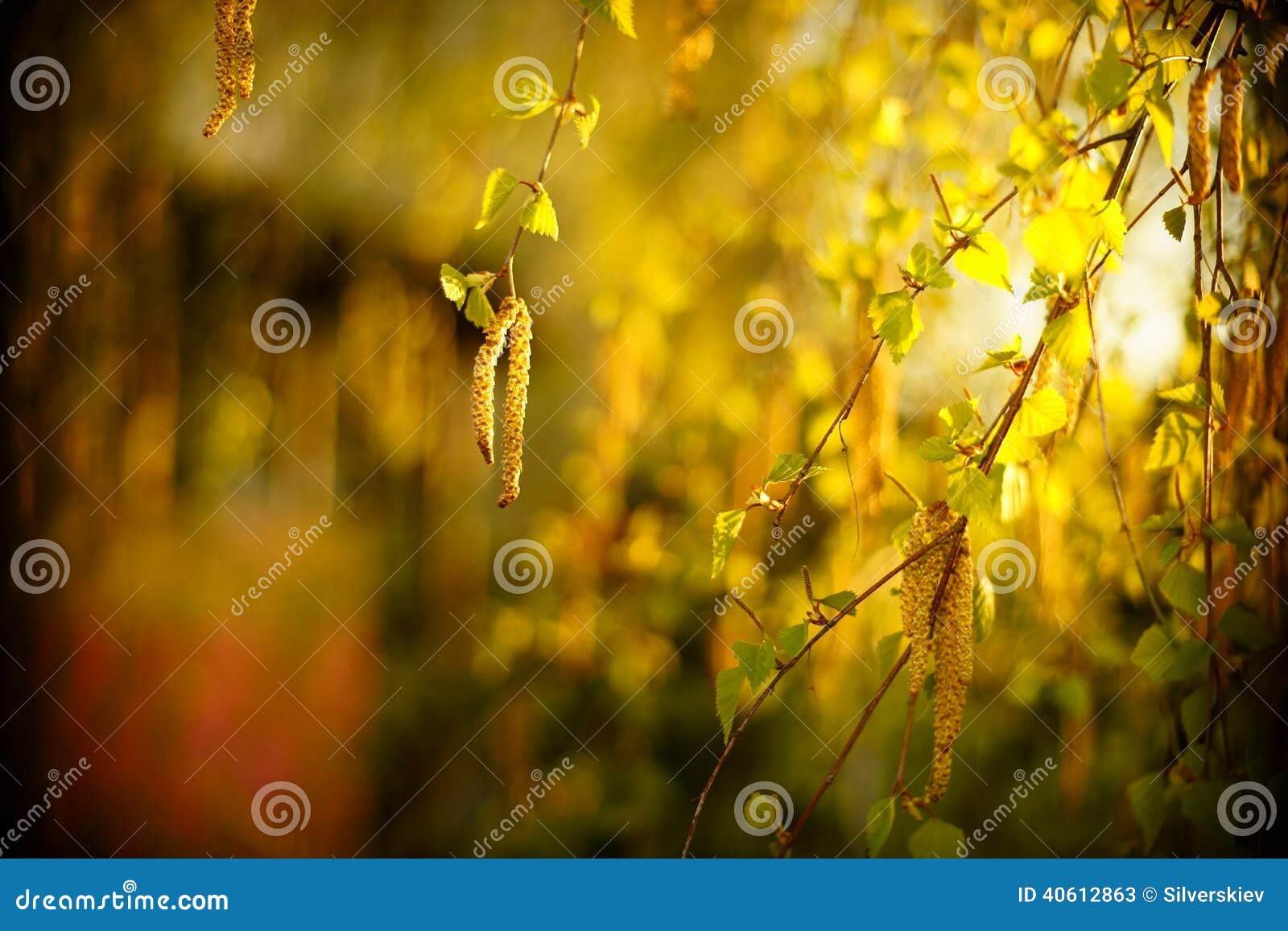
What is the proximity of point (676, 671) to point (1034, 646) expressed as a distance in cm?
65

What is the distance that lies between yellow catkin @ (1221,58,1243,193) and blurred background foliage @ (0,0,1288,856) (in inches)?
19.2

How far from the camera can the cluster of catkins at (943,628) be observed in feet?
2.22

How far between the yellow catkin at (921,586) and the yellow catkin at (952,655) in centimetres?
1

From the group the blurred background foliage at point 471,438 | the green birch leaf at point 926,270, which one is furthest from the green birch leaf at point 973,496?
the blurred background foliage at point 471,438

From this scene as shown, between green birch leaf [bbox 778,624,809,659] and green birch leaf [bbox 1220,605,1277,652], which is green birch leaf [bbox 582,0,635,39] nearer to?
green birch leaf [bbox 778,624,809,659]

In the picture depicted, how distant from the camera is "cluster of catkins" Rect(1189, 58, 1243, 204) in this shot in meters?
0.67

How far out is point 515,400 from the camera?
627 millimetres

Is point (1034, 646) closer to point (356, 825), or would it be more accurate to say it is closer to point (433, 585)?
point (433, 585)

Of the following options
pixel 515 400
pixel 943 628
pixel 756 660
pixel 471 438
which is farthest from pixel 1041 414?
pixel 471 438

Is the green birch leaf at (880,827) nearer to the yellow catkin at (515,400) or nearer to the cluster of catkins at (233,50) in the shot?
the yellow catkin at (515,400)

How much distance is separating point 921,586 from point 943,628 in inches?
1.5

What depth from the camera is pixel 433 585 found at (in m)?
1.91

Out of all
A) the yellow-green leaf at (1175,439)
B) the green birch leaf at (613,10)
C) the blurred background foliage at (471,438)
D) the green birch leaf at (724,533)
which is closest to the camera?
the green birch leaf at (613,10)

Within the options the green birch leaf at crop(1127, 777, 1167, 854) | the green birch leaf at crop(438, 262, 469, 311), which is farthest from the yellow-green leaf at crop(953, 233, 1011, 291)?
the green birch leaf at crop(1127, 777, 1167, 854)
